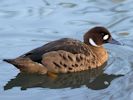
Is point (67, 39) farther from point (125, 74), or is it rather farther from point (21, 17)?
point (21, 17)

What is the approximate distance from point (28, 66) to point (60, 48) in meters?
0.53

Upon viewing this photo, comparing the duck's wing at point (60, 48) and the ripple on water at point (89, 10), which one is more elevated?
the duck's wing at point (60, 48)

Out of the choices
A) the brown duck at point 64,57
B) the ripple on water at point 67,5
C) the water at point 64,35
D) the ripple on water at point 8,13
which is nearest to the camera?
the water at point 64,35

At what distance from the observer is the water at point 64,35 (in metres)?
8.45

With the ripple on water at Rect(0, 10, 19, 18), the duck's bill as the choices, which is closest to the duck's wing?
the duck's bill

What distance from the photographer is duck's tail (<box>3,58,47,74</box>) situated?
9.05m

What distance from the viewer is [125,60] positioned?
948cm

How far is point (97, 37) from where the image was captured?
9906mm

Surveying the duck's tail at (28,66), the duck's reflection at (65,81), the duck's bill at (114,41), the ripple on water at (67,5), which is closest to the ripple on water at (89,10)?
the ripple on water at (67,5)

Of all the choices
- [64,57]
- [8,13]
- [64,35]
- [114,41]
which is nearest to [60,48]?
[64,57]

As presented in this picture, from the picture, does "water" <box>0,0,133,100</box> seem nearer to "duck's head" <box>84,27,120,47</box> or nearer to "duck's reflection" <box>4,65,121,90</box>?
"duck's reflection" <box>4,65,121,90</box>

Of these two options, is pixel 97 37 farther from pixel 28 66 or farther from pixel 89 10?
pixel 89 10

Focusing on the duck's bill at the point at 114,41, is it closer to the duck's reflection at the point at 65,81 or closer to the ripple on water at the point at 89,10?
the duck's reflection at the point at 65,81

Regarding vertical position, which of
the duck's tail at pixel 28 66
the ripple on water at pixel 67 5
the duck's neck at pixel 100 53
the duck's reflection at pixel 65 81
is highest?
the ripple on water at pixel 67 5
